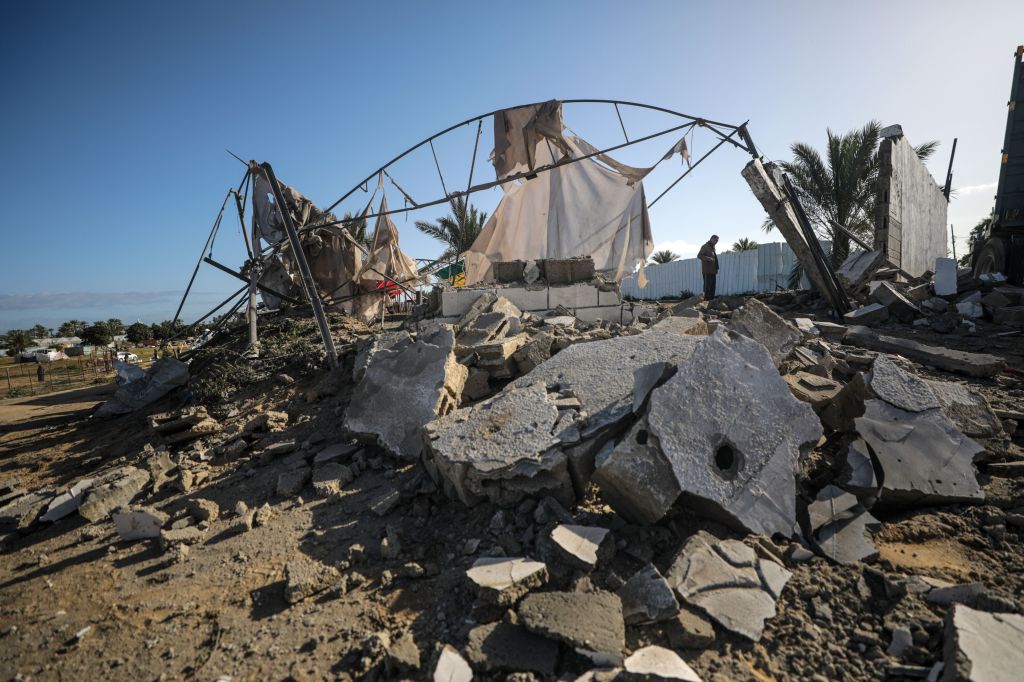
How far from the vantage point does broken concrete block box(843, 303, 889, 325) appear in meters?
7.40

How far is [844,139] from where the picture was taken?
14.5m

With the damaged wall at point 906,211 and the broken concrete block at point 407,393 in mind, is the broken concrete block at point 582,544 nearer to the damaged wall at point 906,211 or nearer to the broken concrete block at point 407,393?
the broken concrete block at point 407,393

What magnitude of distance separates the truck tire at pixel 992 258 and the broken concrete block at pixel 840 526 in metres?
9.74

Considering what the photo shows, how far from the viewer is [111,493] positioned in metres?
4.10

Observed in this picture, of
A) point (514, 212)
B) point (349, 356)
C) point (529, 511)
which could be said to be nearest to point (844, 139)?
point (514, 212)

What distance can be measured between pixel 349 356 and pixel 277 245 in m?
2.35

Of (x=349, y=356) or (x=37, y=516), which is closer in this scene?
(x=37, y=516)

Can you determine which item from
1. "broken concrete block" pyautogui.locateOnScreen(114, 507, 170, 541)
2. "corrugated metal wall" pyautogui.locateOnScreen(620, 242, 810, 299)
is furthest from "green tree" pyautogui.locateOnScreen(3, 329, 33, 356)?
"corrugated metal wall" pyautogui.locateOnScreen(620, 242, 810, 299)

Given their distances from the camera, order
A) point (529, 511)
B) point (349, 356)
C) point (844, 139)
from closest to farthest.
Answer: point (529, 511) < point (349, 356) < point (844, 139)

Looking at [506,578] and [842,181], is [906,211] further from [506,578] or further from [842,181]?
[506,578]

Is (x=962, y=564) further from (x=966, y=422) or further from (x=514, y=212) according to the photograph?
(x=514, y=212)

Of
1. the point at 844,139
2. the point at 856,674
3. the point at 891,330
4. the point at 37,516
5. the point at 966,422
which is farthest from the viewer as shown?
the point at 844,139

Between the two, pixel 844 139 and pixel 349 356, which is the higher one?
pixel 844 139

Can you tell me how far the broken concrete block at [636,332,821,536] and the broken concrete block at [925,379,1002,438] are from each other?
1.37 meters
